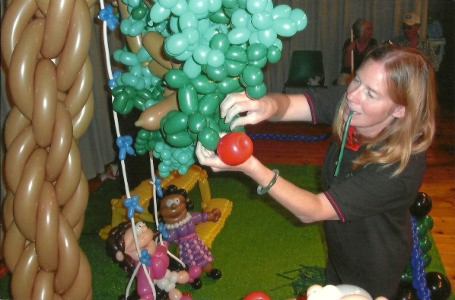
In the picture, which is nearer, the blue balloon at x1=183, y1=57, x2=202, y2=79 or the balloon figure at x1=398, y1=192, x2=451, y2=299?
the blue balloon at x1=183, y1=57, x2=202, y2=79

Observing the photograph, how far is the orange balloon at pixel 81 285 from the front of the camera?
1.53 feet

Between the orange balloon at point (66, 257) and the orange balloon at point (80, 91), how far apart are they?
0.10m

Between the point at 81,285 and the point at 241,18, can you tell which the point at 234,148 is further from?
the point at 81,285

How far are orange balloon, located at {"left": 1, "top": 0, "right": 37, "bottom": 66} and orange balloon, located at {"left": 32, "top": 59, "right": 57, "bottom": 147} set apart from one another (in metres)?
0.03

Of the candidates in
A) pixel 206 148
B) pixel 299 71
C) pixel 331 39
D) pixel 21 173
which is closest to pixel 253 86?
pixel 206 148

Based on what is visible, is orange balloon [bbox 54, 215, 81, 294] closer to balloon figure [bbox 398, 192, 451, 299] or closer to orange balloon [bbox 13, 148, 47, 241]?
orange balloon [bbox 13, 148, 47, 241]

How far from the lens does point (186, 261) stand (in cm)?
211

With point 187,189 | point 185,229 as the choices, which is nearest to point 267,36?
point 185,229

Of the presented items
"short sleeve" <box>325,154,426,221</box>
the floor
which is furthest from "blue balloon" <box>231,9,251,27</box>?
the floor

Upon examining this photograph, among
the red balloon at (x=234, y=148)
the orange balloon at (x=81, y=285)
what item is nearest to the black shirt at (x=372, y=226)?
the red balloon at (x=234, y=148)

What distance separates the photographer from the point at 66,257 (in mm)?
448

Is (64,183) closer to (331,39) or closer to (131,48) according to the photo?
(131,48)

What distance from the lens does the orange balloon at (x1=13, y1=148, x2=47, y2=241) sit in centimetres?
43

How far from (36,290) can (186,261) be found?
1708mm
